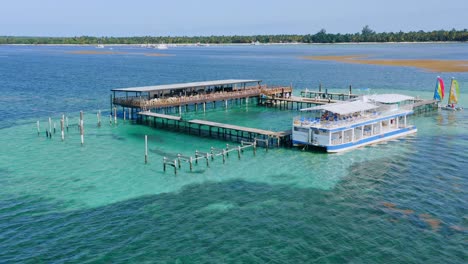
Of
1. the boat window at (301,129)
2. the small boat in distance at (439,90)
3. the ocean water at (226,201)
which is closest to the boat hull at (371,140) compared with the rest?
the ocean water at (226,201)

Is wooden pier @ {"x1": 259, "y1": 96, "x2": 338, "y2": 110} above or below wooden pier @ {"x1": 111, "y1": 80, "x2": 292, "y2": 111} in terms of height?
below

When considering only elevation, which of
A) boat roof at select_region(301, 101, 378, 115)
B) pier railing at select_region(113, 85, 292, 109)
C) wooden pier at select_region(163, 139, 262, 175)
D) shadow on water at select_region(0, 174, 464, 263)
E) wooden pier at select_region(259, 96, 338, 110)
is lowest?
shadow on water at select_region(0, 174, 464, 263)

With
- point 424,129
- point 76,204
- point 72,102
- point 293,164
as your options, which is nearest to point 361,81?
point 424,129

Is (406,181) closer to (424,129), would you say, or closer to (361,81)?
(424,129)

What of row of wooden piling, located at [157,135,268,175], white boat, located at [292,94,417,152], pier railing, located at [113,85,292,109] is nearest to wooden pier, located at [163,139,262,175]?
row of wooden piling, located at [157,135,268,175]

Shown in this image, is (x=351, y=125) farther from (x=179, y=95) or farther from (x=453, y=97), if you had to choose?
(x=453, y=97)

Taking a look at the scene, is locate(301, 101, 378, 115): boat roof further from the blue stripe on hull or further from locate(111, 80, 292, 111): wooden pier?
locate(111, 80, 292, 111): wooden pier

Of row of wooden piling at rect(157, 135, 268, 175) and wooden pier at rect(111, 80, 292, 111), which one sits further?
wooden pier at rect(111, 80, 292, 111)

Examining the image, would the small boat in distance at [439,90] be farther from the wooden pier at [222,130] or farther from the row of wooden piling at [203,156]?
the row of wooden piling at [203,156]
